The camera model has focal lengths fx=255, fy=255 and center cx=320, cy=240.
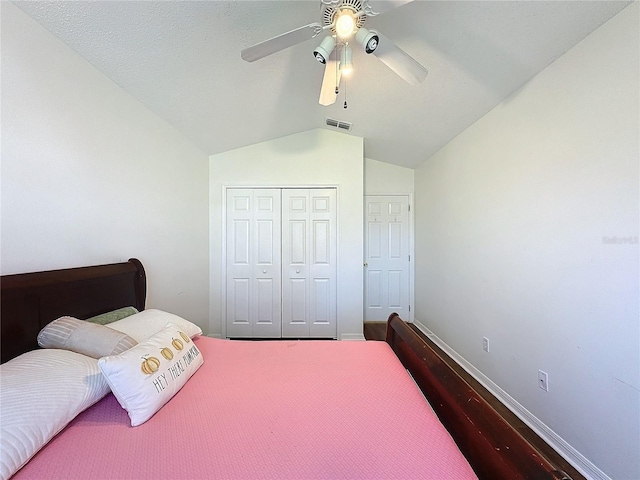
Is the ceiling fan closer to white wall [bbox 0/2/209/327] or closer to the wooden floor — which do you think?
white wall [bbox 0/2/209/327]

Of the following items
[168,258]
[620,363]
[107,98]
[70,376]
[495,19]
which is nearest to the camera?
[70,376]

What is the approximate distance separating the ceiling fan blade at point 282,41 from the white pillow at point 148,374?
4.73ft

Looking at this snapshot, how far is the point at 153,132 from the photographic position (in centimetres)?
210

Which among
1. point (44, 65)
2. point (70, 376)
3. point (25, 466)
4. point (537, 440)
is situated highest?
point (44, 65)

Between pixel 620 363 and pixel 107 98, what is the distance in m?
3.23

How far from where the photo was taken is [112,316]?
1422 mm

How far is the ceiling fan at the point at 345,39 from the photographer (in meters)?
1.14

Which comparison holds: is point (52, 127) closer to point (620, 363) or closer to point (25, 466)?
point (25, 466)

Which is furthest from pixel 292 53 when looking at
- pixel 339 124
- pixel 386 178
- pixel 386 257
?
pixel 386 257

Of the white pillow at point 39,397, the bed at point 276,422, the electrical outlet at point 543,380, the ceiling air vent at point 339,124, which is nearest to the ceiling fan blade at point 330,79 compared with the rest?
the ceiling air vent at point 339,124

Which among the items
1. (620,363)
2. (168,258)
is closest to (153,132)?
(168,258)

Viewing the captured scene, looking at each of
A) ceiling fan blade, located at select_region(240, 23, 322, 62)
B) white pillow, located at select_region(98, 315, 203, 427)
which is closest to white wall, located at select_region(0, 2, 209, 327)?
white pillow, located at select_region(98, 315, 203, 427)

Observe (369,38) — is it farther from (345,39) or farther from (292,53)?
(292,53)

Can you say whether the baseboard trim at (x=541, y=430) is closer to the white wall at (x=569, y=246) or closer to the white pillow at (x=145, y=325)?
the white wall at (x=569, y=246)
